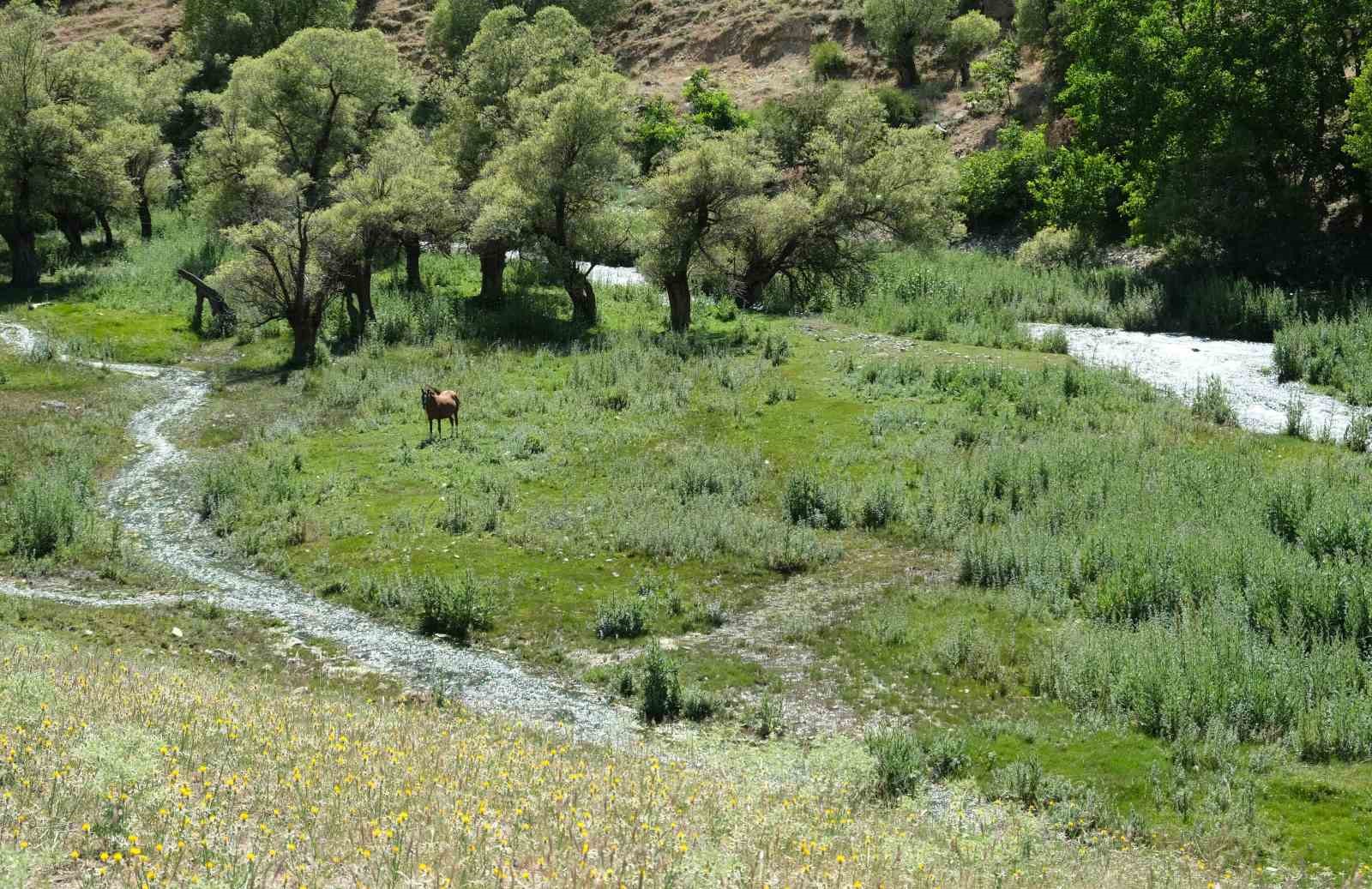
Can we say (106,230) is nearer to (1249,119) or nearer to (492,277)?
(492,277)

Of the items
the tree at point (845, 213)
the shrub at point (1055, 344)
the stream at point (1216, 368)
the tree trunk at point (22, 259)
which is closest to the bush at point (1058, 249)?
the tree at point (845, 213)

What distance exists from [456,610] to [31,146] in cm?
4333

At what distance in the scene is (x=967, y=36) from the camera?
2889 inches

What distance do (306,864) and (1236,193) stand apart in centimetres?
4315

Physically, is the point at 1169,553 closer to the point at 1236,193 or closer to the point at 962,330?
the point at 962,330

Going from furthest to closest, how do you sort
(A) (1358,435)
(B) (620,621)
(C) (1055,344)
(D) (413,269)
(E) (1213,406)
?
1. (D) (413,269)
2. (C) (1055,344)
3. (E) (1213,406)
4. (A) (1358,435)
5. (B) (620,621)

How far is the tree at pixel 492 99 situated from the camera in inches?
1892

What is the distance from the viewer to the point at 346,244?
140 feet

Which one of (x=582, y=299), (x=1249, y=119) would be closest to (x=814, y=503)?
(x=582, y=299)

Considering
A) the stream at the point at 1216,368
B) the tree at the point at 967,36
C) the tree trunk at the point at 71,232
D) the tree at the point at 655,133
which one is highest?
the tree at the point at 967,36

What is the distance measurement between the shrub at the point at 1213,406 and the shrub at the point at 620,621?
1766 centimetres

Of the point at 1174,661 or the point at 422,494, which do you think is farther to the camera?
the point at 422,494

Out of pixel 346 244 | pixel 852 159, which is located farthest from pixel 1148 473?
pixel 346 244

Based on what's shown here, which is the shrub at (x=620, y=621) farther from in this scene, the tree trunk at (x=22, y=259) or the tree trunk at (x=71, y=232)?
the tree trunk at (x=71, y=232)
